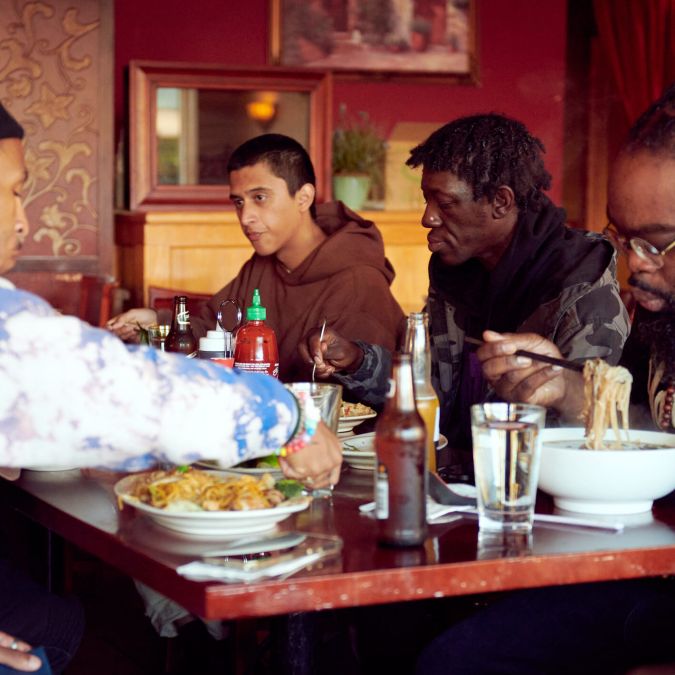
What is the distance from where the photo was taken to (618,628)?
6.57 feet

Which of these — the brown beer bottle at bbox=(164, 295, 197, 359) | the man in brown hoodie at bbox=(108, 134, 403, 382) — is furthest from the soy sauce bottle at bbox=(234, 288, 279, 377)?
the man in brown hoodie at bbox=(108, 134, 403, 382)

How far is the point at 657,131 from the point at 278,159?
7.79 feet

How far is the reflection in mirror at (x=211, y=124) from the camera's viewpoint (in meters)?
6.23

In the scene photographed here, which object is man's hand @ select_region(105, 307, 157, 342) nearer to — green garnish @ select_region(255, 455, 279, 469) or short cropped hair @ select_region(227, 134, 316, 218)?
short cropped hair @ select_region(227, 134, 316, 218)

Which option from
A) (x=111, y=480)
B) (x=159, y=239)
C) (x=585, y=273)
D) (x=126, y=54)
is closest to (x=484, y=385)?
(x=585, y=273)

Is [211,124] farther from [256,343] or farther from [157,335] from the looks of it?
[256,343]

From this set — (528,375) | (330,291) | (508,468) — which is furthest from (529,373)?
(330,291)

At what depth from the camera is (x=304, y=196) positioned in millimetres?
4344

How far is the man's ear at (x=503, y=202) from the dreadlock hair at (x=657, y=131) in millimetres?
758

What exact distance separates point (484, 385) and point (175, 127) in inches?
146

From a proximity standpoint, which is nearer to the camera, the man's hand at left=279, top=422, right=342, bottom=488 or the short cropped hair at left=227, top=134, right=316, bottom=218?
the man's hand at left=279, top=422, right=342, bottom=488

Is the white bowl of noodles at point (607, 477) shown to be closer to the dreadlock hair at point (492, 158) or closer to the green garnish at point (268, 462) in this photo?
the green garnish at point (268, 462)

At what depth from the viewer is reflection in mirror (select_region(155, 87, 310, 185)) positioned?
20.4 ft

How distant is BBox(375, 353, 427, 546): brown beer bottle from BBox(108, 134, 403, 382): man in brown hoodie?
7.46ft
